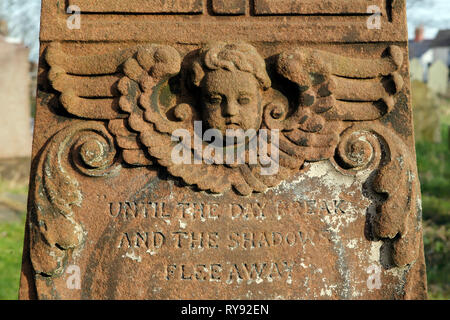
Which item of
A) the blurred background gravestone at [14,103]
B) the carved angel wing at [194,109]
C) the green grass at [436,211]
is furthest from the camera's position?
the blurred background gravestone at [14,103]

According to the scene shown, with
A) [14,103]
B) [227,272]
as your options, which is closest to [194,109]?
[227,272]

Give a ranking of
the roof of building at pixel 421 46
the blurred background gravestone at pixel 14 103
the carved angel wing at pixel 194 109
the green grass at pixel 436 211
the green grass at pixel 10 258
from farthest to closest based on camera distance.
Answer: the roof of building at pixel 421 46, the blurred background gravestone at pixel 14 103, the green grass at pixel 436 211, the green grass at pixel 10 258, the carved angel wing at pixel 194 109

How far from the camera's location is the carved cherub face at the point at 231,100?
2479 millimetres

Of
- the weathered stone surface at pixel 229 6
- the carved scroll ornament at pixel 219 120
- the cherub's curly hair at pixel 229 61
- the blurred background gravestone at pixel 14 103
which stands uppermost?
the blurred background gravestone at pixel 14 103

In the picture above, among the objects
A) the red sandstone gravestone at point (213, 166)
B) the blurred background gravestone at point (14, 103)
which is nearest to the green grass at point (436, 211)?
the red sandstone gravestone at point (213, 166)

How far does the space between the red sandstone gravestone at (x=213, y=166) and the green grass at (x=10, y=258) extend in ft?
6.96

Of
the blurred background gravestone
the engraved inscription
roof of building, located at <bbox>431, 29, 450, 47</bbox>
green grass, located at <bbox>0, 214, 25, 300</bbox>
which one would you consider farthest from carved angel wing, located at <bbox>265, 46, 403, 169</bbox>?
roof of building, located at <bbox>431, 29, 450, 47</bbox>

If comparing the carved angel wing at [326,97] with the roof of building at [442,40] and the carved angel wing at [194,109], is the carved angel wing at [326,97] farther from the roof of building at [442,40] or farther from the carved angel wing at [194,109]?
the roof of building at [442,40]

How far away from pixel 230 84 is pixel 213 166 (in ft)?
1.49

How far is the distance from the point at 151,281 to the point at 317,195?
3.32ft

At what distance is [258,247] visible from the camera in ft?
8.63

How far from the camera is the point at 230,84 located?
8.13 feet

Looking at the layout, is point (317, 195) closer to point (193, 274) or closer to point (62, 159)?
point (193, 274)
